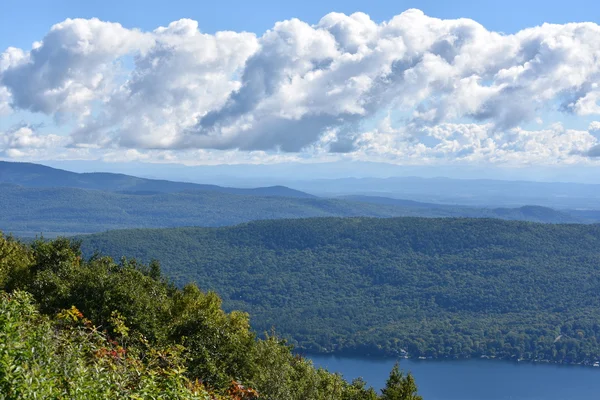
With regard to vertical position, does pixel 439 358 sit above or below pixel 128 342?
below

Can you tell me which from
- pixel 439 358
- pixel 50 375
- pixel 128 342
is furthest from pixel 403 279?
pixel 50 375

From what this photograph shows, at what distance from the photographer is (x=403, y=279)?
15525cm

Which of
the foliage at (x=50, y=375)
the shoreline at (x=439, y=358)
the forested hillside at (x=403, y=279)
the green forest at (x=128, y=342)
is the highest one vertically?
the foliage at (x=50, y=375)

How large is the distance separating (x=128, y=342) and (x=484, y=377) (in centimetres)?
9274

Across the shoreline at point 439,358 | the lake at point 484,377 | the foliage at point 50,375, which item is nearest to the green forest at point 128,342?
the foliage at point 50,375

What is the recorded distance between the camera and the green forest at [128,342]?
10430 millimetres

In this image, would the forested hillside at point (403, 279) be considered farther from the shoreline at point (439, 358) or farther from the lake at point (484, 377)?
the lake at point (484, 377)

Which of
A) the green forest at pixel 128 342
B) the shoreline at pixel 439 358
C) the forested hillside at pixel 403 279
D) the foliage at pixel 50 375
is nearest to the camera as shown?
the foliage at pixel 50 375

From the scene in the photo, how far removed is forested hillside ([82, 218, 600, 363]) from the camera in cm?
11756

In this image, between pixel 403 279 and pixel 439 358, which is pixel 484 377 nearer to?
pixel 439 358

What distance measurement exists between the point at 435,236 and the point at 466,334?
50988 millimetres

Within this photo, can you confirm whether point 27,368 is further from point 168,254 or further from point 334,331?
point 168,254

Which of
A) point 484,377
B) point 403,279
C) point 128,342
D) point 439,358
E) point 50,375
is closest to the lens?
point 50,375

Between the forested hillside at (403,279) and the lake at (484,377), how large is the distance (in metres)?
3.75
